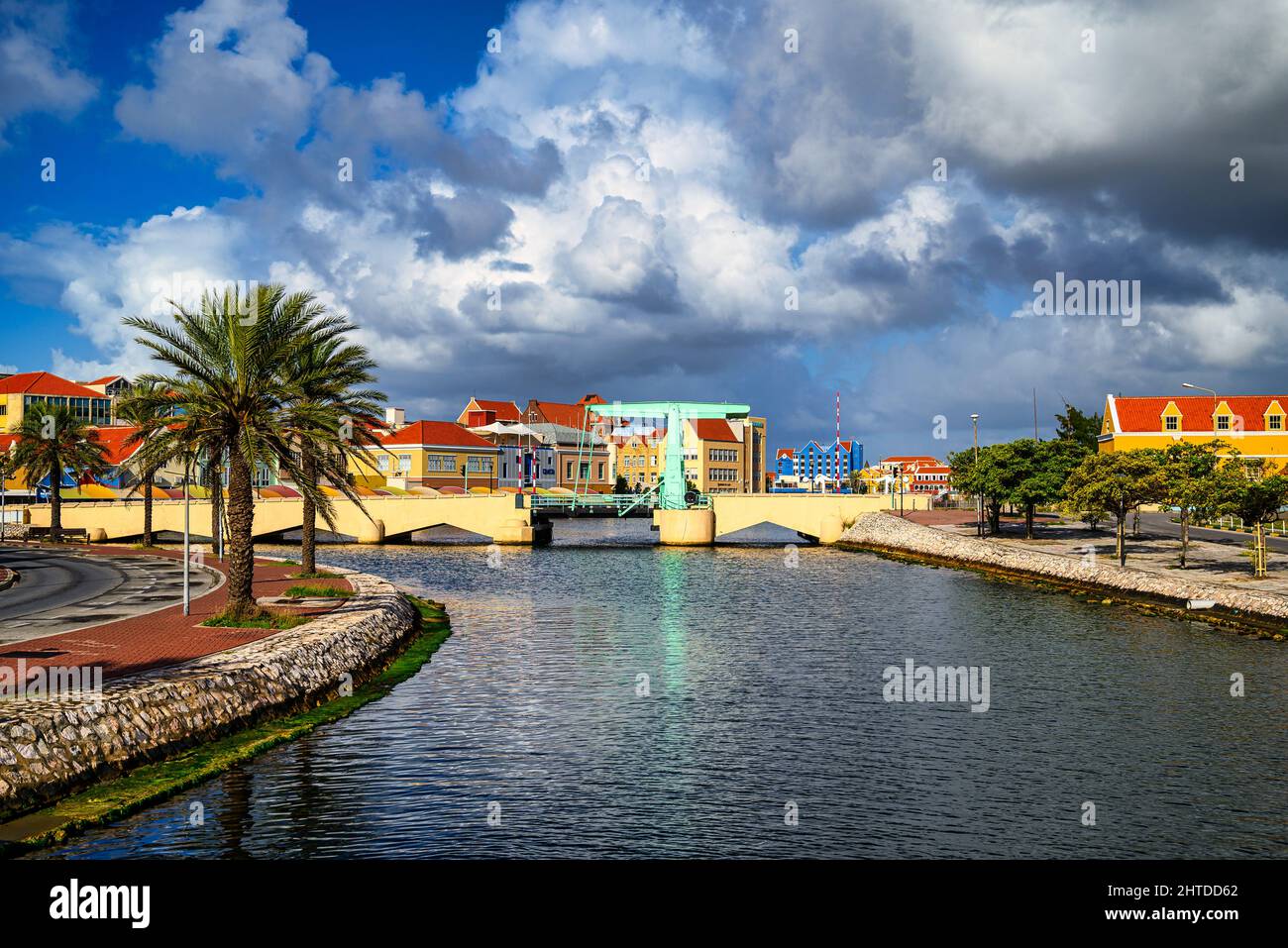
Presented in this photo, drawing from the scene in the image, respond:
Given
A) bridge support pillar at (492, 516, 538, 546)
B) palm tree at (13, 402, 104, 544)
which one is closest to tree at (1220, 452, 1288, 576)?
bridge support pillar at (492, 516, 538, 546)

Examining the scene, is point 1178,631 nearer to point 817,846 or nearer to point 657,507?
point 817,846

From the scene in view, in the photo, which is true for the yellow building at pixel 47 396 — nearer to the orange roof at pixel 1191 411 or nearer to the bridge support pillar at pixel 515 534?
the bridge support pillar at pixel 515 534

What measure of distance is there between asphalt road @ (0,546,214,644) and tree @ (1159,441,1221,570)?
138ft

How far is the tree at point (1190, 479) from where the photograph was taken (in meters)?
47.4

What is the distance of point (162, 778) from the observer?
18.6 metres

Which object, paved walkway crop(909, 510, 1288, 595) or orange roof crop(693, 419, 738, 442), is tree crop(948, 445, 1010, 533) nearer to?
paved walkway crop(909, 510, 1288, 595)

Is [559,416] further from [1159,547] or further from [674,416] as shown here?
[1159,547]

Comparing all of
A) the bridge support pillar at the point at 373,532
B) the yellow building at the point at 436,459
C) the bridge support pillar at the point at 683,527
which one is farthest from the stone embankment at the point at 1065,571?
the yellow building at the point at 436,459

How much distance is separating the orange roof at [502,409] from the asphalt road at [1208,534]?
380ft

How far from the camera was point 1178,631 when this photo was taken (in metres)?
38.9

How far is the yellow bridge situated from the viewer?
9600 cm

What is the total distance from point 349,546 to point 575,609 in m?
56.9

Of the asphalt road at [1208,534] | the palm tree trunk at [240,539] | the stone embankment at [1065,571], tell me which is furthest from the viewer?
the asphalt road at [1208,534]

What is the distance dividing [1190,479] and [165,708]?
44299 millimetres
